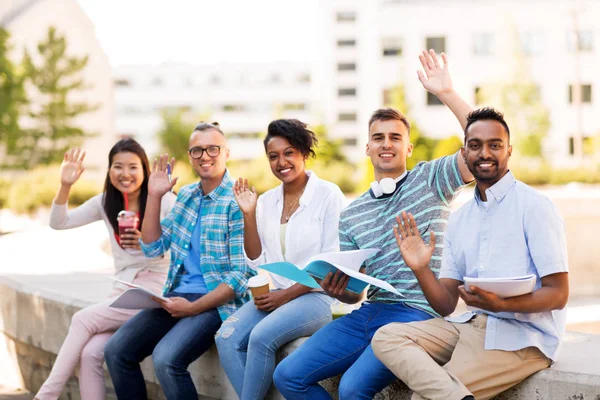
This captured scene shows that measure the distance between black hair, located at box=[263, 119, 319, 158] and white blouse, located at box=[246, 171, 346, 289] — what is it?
0.20m

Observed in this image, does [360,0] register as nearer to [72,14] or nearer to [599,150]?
[72,14]

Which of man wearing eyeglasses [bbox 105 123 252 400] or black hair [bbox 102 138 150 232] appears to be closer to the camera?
man wearing eyeglasses [bbox 105 123 252 400]

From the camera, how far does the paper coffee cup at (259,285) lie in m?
4.31

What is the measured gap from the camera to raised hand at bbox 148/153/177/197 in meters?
5.07

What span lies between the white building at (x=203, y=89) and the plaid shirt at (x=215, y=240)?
83866 mm

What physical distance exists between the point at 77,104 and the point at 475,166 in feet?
121

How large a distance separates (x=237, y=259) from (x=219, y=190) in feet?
1.48

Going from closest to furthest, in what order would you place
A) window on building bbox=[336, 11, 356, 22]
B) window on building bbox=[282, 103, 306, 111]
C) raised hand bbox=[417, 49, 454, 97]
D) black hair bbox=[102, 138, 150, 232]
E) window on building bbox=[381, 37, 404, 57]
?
1. raised hand bbox=[417, 49, 454, 97]
2. black hair bbox=[102, 138, 150, 232]
3. window on building bbox=[381, 37, 404, 57]
4. window on building bbox=[336, 11, 356, 22]
5. window on building bbox=[282, 103, 306, 111]

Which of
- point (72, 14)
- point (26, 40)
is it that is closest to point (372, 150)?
point (26, 40)

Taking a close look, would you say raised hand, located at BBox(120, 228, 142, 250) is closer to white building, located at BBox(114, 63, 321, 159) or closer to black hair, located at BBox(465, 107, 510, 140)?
black hair, located at BBox(465, 107, 510, 140)

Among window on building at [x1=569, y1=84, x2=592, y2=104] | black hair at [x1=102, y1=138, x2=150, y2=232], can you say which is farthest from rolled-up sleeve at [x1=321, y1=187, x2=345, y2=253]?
window on building at [x1=569, y1=84, x2=592, y2=104]

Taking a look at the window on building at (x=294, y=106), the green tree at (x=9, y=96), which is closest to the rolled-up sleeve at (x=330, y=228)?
the green tree at (x=9, y=96)

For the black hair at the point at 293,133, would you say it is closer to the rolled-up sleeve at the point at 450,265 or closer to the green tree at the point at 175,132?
the rolled-up sleeve at the point at 450,265

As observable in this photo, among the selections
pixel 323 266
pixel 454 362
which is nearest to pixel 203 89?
pixel 323 266
